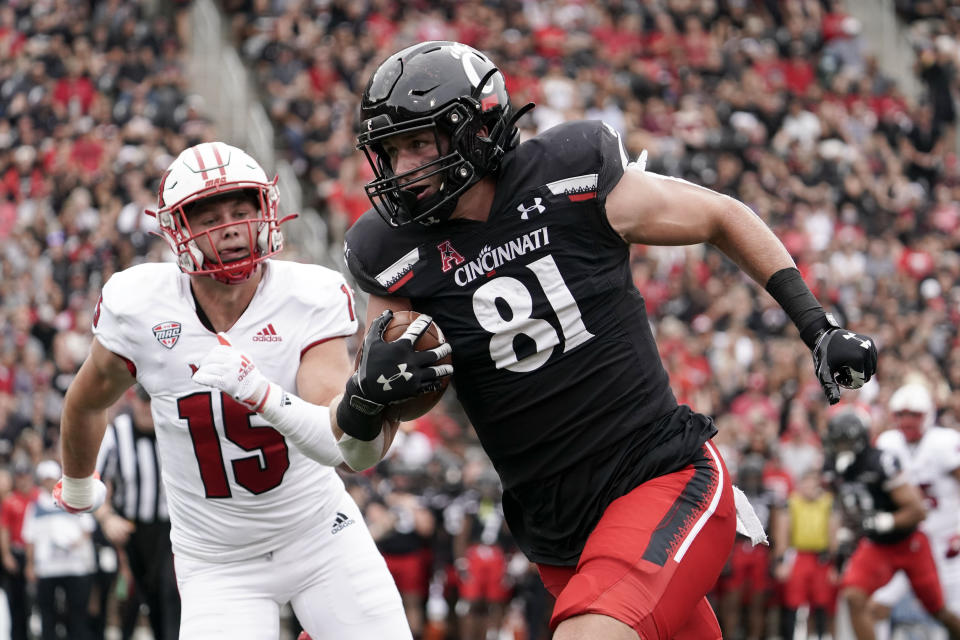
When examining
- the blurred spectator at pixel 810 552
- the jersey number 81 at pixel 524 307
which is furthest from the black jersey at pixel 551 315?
the blurred spectator at pixel 810 552

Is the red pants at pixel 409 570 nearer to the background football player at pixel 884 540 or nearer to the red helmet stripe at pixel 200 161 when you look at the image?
the background football player at pixel 884 540

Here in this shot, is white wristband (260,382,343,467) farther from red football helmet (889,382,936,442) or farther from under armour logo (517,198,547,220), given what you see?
red football helmet (889,382,936,442)

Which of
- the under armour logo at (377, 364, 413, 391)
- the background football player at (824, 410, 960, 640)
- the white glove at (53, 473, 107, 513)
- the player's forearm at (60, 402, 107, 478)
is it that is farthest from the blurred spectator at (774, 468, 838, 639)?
the under armour logo at (377, 364, 413, 391)

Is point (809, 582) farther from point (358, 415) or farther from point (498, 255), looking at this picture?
point (358, 415)

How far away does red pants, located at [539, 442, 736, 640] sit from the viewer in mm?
3643

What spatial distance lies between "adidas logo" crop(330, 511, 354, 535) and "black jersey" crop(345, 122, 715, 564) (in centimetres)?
84

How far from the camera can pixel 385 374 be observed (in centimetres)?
366

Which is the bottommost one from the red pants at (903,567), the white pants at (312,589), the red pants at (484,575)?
the red pants at (484,575)

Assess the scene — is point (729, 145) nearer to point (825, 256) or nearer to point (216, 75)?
point (825, 256)

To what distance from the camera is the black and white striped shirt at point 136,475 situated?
8.88 metres

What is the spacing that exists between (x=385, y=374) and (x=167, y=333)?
1082 mm

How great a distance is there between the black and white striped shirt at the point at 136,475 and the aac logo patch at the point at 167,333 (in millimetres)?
4608

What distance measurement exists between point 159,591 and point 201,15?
9.47 metres

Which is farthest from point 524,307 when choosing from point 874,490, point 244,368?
point 874,490
